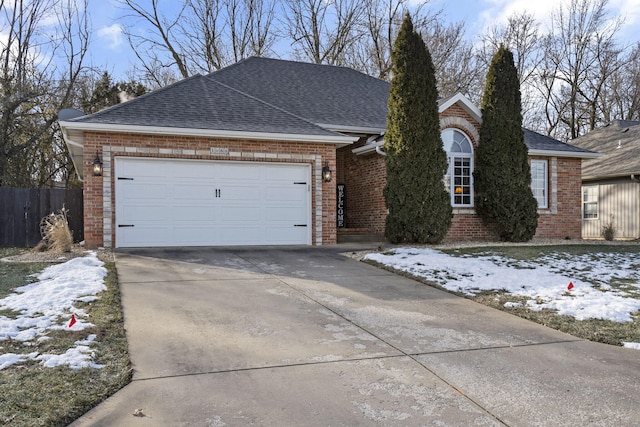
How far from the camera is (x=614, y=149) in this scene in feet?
65.3

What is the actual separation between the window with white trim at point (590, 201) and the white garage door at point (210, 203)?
12846 mm

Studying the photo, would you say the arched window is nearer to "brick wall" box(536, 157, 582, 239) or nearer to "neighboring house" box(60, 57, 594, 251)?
"neighboring house" box(60, 57, 594, 251)

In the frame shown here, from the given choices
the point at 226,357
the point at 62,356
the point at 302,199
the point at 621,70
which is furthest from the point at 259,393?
the point at 621,70

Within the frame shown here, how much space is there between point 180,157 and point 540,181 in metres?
10.3

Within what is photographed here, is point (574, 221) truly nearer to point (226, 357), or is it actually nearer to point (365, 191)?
point (365, 191)

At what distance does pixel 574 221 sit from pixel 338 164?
7.35 m

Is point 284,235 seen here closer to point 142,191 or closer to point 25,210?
point 142,191

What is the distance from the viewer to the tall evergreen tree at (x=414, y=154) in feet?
38.0

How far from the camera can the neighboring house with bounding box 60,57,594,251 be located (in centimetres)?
1048

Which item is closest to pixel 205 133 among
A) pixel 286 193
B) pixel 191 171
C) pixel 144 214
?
pixel 191 171

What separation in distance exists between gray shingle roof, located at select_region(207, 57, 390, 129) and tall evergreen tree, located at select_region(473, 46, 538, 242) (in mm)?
2913

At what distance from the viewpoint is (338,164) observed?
14.9 meters

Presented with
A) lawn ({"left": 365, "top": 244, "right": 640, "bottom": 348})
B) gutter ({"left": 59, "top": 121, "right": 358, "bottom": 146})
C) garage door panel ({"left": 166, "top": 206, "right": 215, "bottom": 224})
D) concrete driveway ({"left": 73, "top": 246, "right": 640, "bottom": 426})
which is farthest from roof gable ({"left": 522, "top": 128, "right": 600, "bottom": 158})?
concrete driveway ({"left": 73, "top": 246, "right": 640, "bottom": 426})

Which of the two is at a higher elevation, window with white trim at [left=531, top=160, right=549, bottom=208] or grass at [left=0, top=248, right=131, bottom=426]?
window with white trim at [left=531, top=160, right=549, bottom=208]
